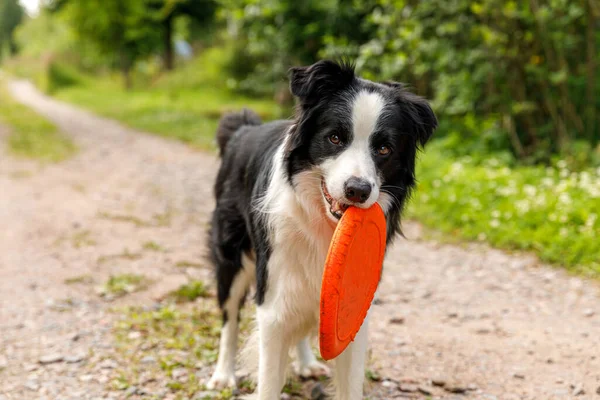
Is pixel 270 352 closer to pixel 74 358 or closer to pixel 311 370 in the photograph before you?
pixel 311 370

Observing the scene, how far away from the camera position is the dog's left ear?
288 centimetres

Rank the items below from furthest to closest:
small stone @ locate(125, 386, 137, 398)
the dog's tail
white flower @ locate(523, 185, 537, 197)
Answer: white flower @ locate(523, 185, 537, 197)
the dog's tail
small stone @ locate(125, 386, 137, 398)

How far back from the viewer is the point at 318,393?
354 cm

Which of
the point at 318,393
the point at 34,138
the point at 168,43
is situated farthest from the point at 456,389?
the point at 168,43

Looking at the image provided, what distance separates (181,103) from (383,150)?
19812mm

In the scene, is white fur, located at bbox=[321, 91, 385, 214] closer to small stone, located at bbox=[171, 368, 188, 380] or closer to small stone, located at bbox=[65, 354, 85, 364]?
small stone, located at bbox=[171, 368, 188, 380]

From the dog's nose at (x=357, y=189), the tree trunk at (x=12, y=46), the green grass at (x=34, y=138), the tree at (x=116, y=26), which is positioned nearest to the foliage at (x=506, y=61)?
the dog's nose at (x=357, y=189)

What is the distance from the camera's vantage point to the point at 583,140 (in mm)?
8172

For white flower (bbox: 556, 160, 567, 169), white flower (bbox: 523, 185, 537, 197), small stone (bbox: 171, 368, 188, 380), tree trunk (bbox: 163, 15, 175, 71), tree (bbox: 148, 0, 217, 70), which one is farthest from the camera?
tree trunk (bbox: 163, 15, 175, 71)

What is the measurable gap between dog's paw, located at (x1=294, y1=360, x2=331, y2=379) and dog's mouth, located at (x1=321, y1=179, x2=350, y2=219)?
1.51 metres

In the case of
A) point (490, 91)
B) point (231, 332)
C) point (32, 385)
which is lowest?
point (32, 385)

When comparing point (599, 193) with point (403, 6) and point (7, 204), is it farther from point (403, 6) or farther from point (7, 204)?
point (7, 204)

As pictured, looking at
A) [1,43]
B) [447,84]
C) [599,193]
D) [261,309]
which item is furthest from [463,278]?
[1,43]

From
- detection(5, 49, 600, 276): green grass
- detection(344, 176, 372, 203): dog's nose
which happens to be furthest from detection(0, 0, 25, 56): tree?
detection(344, 176, 372, 203): dog's nose
